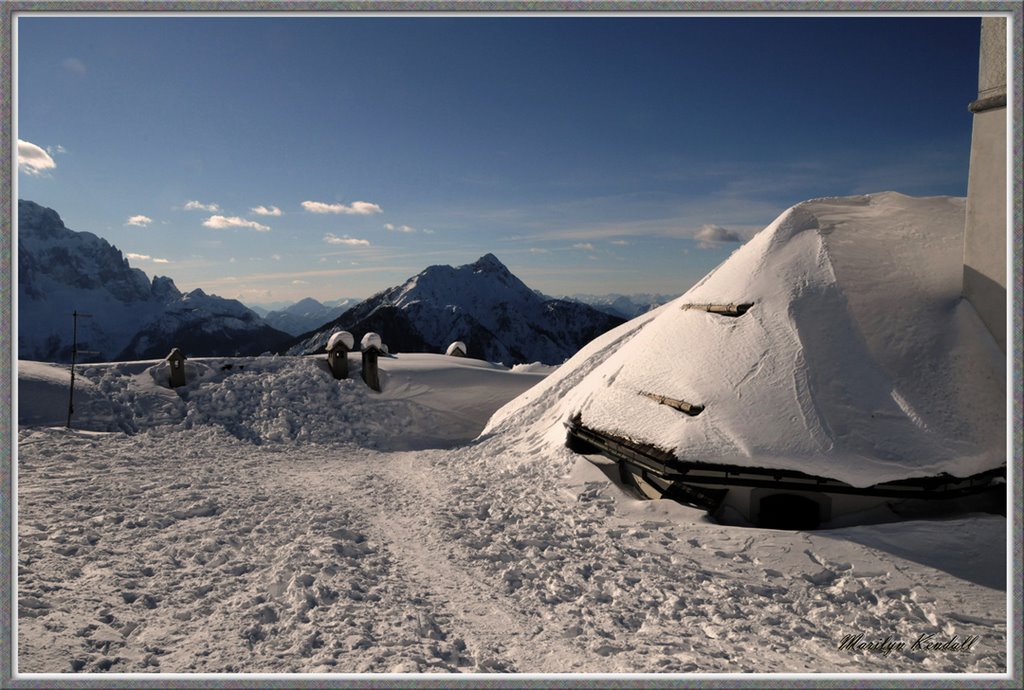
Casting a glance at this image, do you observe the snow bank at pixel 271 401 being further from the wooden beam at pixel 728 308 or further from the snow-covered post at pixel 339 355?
the wooden beam at pixel 728 308

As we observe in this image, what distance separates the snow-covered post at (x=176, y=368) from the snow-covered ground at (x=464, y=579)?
6046 mm

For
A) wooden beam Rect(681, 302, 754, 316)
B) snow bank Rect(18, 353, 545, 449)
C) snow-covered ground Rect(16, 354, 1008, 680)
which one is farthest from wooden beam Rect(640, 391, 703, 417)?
snow bank Rect(18, 353, 545, 449)

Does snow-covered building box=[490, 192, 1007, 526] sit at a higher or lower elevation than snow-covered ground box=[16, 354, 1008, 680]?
higher

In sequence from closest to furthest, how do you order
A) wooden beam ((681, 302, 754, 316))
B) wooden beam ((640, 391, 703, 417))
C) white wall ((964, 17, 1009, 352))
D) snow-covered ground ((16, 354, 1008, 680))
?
snow-covered ground ((16, 354, 1008, 680)) → white wall ((964, 17, 1009, 352)) → wooden beam ((640, 391, 703, 417)) → wooden beam ((681, 302, 754, 316))

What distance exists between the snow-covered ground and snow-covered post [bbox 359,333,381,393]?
29.7 feet

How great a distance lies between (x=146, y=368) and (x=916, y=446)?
25.6 m

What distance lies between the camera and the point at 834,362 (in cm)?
1046

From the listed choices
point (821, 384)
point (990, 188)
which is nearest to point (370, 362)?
point (821, 384)

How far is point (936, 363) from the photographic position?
991 centimetres

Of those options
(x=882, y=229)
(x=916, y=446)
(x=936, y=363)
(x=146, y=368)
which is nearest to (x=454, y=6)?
(x=916, y=446)
